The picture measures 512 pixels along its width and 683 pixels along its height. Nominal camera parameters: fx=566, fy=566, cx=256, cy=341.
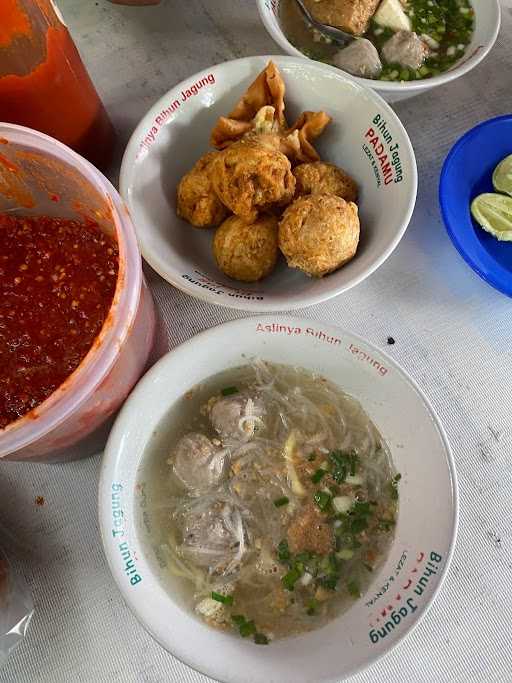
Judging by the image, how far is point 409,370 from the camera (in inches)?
43.6

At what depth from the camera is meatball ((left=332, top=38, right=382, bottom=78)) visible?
124 centimetres

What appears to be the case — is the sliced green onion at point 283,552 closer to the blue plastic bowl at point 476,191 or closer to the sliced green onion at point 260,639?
the sliced green onion at point 260,639

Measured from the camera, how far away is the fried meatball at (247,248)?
1.03m

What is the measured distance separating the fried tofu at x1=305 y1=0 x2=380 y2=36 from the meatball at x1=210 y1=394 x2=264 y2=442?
2.92 feet

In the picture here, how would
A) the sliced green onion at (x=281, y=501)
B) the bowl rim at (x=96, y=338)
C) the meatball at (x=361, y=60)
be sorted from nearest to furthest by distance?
the bowl rim at (x=96, y=338) < the sliced green onion at (x=281, y=501) < the meatball at (x=361, y=60)

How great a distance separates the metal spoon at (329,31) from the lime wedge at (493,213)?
19.5 inches

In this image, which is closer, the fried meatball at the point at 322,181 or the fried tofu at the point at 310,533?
the fried tofu at the point at 310,533

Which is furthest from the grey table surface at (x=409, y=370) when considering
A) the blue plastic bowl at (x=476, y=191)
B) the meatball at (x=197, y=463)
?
the meatball at (x=197, y=463)

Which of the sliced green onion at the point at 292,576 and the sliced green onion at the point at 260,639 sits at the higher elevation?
the sliced green onion at the point at 292,576

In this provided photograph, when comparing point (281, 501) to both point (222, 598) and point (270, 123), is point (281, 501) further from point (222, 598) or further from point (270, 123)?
point (270, 123)

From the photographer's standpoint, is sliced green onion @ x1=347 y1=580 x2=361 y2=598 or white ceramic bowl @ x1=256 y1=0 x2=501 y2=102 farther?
white ceramic bowl @ x1=256 y1=0 x2=501 y2=102

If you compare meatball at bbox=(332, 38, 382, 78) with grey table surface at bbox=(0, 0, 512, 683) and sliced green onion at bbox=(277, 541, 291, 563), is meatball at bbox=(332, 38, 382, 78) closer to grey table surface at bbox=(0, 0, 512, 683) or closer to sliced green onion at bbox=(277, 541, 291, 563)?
grey table surface at bbox=(0, 0, 512, 683)

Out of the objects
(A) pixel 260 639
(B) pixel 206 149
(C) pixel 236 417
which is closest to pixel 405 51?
(B) pixel 206 149

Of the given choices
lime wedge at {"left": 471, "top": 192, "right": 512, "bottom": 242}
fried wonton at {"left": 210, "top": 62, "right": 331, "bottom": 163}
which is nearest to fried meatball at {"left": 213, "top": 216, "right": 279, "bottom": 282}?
fried wonton at {"left": 210, "top": 62, "right": 331, "bottom": 163}
